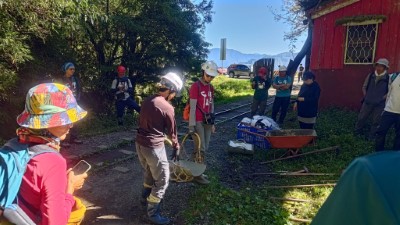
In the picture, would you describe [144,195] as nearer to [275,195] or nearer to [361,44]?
[275,195]

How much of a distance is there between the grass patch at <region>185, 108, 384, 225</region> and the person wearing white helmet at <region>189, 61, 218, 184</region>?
0.59 m

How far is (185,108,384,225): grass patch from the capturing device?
4207mm

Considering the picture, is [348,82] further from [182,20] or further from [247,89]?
[247,89]

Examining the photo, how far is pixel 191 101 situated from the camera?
5344 mm

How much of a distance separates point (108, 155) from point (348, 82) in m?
8.21

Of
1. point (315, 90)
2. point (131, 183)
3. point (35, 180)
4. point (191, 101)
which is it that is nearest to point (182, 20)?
point (315, 90)

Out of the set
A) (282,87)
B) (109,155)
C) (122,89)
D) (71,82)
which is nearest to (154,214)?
(109,155)

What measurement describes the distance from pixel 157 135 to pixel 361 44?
889 centimetres

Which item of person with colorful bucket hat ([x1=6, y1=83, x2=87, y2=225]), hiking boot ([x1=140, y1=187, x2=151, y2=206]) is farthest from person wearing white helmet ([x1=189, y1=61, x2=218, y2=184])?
person with colorful bucket hat ([x1=6, y1=83, x2=87, y2=225])

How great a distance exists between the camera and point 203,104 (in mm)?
5473

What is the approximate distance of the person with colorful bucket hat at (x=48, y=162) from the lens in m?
1.67

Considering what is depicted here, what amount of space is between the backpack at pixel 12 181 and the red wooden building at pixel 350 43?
34.1ft

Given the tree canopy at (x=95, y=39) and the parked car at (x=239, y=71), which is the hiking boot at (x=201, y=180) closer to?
the tree canopy at (x=95, y=39)

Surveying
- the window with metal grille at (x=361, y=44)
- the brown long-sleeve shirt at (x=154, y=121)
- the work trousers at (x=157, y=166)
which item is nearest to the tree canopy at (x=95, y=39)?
the brown long-sleeve shirt at (x=154, y=121)
